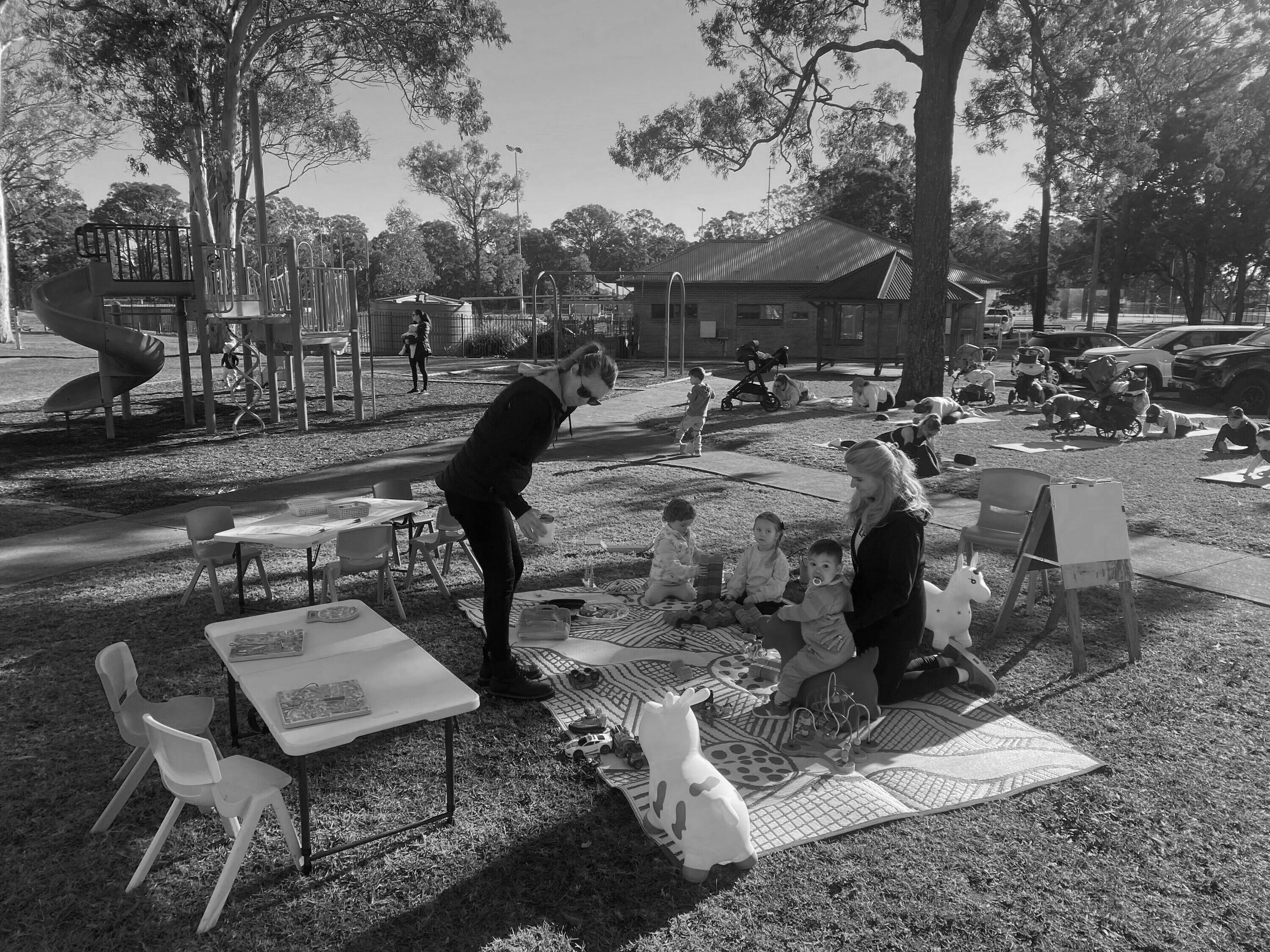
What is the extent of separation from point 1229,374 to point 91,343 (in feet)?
75.5

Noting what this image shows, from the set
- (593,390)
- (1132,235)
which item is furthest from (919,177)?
(1132,235)

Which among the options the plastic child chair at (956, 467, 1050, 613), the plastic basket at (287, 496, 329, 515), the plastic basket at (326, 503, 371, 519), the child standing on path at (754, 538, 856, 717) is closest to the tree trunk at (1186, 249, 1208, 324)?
the plastic child chair at (956, 467, 1050, 613)

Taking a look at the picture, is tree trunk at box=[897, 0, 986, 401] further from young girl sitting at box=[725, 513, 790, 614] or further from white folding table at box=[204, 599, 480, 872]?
white folding table at box=[204, 599, 480, 872]

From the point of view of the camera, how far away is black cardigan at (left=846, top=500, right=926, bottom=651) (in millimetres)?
4645

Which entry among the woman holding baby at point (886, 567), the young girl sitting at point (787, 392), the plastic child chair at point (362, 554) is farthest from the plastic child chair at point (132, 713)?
the young girl sitting at point (787, 392)

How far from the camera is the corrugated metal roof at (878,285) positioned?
83.0ft

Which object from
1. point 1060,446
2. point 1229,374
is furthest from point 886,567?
point 1229,374

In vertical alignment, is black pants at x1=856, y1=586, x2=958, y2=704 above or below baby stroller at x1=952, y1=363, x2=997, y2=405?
below

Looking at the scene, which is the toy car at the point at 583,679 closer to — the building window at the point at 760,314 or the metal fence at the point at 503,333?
the metal fence at the point at 503,333

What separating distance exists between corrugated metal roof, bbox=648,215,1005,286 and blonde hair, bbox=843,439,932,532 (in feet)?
104

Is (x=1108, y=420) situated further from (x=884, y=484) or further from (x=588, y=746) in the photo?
(x=588, y=746)

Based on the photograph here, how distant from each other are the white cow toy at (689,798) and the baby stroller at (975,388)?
1794cm

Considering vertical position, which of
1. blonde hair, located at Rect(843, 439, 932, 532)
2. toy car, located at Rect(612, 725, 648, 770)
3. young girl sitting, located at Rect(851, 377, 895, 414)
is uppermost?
blonde hair, located at Rect(843, 439, 932, 532)

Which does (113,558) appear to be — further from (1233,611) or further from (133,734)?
(1233,611)
